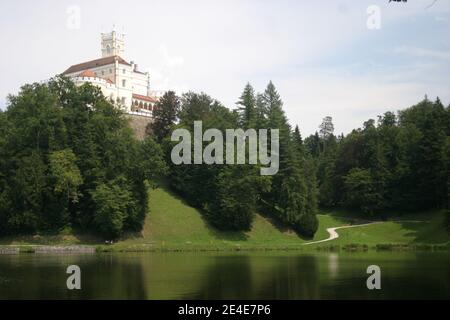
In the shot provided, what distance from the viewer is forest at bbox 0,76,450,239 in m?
55.7

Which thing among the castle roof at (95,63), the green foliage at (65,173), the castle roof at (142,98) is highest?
the castle roof at (95,63)

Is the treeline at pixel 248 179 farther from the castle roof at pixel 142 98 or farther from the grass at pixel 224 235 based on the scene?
the castle roof at pixel 142 98

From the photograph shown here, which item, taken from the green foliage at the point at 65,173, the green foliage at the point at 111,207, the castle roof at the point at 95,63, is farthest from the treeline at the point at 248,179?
the castle roof at the point at 95,63

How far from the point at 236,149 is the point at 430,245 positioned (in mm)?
23001

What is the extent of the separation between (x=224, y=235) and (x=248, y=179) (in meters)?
6.38

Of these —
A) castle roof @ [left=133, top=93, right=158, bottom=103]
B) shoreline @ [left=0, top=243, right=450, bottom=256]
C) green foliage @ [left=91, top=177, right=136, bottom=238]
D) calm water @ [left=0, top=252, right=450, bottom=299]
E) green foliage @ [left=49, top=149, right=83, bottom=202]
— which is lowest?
shoreline @ [left=0, top=243, right=450, bottom=256]

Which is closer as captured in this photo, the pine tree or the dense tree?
the pine tree

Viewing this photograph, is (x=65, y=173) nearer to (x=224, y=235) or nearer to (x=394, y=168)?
(x=224, y=235)

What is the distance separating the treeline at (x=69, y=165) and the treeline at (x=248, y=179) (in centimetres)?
841

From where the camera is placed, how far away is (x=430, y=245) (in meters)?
52.7

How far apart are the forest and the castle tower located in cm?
4696

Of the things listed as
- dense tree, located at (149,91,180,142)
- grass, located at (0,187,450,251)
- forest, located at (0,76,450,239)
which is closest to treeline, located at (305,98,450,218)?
forest, located at (0,76,450,239)

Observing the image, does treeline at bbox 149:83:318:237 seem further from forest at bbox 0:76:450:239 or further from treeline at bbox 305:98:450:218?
treeline at bbox 305:98:450:218

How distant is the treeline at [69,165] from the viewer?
54.9 m
